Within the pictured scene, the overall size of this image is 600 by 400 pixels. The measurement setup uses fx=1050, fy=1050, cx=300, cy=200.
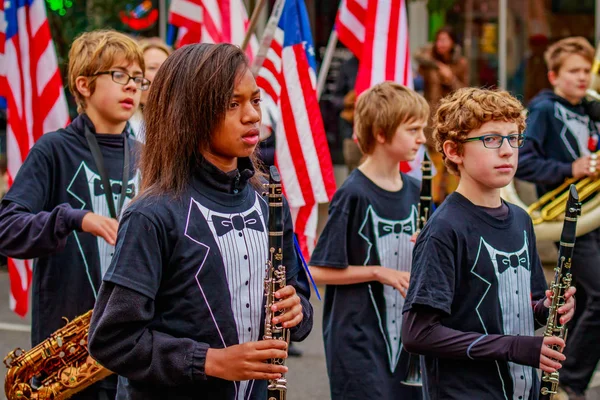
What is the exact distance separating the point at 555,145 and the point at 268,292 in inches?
151

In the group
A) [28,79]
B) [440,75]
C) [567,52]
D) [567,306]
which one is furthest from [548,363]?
[440,75]

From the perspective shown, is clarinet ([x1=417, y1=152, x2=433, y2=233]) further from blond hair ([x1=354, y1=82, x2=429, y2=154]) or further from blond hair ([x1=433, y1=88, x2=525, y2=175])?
blond hair ([x1=433, y1=88, x2=525, y2=175])

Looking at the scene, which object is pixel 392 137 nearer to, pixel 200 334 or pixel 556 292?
pixel 556 292

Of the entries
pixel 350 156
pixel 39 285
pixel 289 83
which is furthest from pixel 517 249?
pixel 350 156

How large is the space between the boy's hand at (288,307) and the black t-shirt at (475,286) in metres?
0.57

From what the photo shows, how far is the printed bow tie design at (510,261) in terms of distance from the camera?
347cm

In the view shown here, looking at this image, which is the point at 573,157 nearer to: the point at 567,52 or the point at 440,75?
the point at 567,52

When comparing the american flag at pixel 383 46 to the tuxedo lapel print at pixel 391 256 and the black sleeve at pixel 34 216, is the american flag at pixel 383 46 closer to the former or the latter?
the tuxedo lapel print at pixel 391 256

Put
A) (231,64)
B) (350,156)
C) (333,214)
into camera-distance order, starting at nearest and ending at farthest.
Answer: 1. (231,64)
2. (333,214)
3. (350,156)

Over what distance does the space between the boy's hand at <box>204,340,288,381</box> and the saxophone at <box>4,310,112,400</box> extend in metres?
1.32

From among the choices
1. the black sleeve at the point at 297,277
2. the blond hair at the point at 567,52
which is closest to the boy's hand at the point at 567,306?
the black sleeve at the point at 297,277

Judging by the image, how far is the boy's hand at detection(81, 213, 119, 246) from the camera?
3.84 metres

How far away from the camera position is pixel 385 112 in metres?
5.03

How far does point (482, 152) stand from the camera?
3.56 metres
